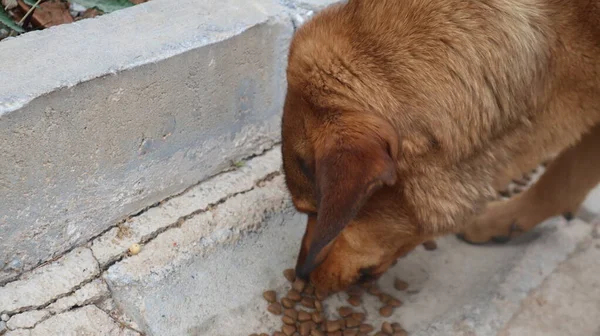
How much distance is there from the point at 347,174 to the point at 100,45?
1.38 meters

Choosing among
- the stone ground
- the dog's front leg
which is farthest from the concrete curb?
the dog's front leg

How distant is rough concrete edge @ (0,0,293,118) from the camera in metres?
2.66

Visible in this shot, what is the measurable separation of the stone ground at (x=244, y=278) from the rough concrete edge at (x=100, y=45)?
720 millimetres

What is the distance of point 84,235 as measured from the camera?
3.08 metres

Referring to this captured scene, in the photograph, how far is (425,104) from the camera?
2.30 meters

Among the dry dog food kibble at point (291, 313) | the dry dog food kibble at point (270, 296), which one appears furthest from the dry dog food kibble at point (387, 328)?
the dry dog food kibble at point (270, 296)

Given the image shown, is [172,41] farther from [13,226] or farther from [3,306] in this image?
[3,306]

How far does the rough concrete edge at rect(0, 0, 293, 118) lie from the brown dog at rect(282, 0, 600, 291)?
71cm

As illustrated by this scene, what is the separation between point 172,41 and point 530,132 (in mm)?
1483

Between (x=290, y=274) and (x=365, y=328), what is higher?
(x=290, y=274)

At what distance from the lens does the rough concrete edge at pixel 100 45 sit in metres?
2.66

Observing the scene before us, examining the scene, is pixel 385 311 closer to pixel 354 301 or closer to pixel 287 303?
pixel 354 301

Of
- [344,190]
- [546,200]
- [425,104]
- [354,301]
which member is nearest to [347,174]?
[344,190]

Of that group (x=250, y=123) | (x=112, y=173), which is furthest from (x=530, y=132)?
(x=112, y=173)
